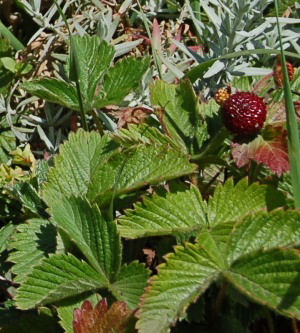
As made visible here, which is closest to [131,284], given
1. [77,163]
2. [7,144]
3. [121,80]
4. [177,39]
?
[77,163]

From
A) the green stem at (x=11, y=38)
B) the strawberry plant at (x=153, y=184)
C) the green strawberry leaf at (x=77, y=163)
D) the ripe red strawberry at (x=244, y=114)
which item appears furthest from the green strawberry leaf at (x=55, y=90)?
→ the ripe red strawberry at (x=244, y=114)

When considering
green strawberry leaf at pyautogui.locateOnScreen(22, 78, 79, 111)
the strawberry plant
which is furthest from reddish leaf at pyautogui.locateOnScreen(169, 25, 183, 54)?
green strawberry leaf at pyautogui.locateOnScreen(22, 78, 79, 111)

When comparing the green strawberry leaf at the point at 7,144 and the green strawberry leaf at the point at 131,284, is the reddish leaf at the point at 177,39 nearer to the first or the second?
Answer: the green strawberry leaf at the point at 7,144

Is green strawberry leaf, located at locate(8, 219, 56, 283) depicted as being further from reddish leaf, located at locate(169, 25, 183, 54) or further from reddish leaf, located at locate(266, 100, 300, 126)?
reddish leaf, located at locate(169, 25, 183, 54)

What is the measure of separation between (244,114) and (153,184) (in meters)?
0.21

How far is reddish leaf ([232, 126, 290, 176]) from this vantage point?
53.1 inches

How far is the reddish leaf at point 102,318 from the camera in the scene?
4.02 ft

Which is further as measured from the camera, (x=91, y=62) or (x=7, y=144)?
(x=7, y=144)

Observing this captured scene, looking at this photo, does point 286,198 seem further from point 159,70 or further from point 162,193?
point 159,70

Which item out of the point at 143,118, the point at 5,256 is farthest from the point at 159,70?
Result: the point at 5,256

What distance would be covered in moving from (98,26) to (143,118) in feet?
1.14

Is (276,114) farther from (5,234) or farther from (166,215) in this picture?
(5,234)

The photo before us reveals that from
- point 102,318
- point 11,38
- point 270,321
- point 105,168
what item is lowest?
point 270,321

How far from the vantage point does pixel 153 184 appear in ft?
4.56
